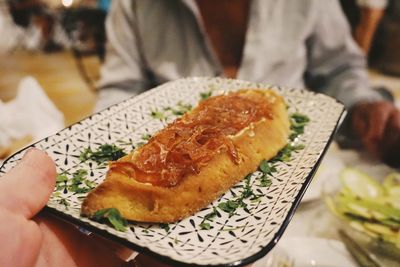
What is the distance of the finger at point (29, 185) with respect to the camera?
0.52 m

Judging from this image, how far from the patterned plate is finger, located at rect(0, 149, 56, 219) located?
0.08ft

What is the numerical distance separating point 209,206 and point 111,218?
0.18 metres

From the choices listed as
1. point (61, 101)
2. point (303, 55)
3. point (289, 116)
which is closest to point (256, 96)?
point (289, 116)

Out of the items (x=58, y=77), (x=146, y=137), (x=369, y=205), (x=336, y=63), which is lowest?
(x=58, y=77)

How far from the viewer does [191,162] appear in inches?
25.5

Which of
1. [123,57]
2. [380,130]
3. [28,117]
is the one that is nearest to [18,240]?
[28,117]

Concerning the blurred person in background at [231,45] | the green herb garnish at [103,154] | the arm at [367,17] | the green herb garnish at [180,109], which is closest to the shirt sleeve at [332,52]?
the blurred person in background at [231,45]

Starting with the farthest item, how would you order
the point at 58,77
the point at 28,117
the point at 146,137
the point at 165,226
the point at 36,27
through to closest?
1. the point at 36,27
2. the point at 58,77
3. the point at 28,117
4. the point at 146,137
5. the point at 165,226

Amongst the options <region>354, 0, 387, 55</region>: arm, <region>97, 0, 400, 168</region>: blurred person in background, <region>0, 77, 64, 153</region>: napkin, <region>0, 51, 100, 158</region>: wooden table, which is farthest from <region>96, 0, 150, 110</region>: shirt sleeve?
<region>354, 0, 387, 55</region>: arm

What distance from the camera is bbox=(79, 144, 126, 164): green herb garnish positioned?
2.37 ft

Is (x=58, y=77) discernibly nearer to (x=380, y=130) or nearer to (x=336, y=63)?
(x=336, y=63)

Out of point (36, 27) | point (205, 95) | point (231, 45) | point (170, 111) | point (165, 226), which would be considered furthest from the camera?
point (36, 27)

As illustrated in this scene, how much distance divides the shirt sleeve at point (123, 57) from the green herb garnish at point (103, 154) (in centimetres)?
101

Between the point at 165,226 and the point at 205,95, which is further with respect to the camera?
the point at 205,95
